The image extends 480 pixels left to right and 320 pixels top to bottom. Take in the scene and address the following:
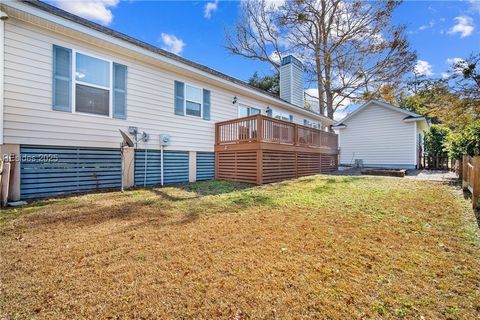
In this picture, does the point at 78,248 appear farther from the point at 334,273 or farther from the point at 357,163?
the point at 357,163

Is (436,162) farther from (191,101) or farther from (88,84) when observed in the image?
(88,84)

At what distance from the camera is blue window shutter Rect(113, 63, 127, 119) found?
7.00m

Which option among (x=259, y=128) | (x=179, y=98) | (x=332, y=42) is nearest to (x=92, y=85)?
(x=179, y=98)

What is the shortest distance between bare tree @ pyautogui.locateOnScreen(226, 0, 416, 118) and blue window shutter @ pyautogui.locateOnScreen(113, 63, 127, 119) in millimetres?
→ 14992

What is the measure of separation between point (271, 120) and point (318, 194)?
3422mm

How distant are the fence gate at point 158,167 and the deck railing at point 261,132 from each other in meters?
1.83

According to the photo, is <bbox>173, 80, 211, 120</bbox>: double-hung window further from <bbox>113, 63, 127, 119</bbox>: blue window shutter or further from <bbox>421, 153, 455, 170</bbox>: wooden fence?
<bbox>421, 153, 455, 170</bbox>: wooden fence

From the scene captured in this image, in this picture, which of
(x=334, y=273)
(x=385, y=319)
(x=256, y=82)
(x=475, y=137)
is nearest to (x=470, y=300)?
(x=385, y=319)

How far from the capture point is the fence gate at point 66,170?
18.1 feet

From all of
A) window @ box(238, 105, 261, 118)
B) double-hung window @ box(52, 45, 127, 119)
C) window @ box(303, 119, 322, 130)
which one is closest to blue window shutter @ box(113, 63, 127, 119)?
double-hung window @ box(52, 45, 127, 119)

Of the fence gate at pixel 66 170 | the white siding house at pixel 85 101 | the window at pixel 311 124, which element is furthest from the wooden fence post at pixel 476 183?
the window at pixel 311 124

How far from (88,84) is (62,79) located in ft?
1.92

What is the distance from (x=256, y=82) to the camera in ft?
76.4

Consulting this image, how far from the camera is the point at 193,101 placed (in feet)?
30.1
